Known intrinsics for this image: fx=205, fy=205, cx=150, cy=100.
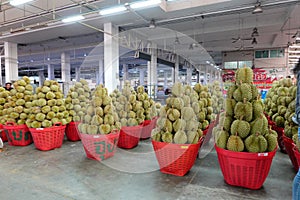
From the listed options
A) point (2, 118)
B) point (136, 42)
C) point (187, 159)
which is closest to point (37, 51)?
point (136, 42)

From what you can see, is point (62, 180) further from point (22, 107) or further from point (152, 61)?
point (152, 61)

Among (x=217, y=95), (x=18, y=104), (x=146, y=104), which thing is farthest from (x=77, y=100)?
(x=217, y=95)

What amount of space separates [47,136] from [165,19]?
551 centimetres

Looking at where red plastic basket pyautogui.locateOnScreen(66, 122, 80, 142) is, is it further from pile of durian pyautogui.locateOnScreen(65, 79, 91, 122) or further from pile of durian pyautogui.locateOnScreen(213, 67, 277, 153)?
pile of durian pyautogui.locateOnScreen(213, 67, 277, 153)

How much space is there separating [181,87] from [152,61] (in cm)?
815

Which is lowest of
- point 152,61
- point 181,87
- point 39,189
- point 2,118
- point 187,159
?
point 39,189

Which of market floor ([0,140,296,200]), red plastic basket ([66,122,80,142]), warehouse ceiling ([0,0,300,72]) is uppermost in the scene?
warehouse ceiling ([0,0,300,72])

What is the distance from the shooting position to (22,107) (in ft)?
11.0

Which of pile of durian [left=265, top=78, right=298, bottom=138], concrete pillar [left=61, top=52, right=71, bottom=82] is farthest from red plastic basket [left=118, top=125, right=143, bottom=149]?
concrete pillar [left=61, top=52, right=71, bottom=82]

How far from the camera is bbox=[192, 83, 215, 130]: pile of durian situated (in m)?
2.50

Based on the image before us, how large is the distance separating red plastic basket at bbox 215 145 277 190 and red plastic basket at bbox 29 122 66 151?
2418 mm

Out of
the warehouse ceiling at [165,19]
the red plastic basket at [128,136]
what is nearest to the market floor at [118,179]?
the red plastic basket at [128,136]

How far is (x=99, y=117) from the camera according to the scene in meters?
2.70

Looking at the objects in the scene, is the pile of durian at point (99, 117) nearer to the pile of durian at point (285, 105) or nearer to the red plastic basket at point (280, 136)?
the pile of durian at point (285, 105)
